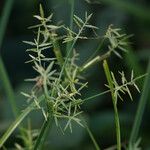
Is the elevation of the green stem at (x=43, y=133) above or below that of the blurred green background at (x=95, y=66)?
above

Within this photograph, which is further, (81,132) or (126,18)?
(126,18)

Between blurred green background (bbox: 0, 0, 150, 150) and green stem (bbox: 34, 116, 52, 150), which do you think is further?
blurred green background (bbox: 0, 0, 150, 150)

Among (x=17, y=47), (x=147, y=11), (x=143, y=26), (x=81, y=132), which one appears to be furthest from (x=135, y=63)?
(x=17, y=47)

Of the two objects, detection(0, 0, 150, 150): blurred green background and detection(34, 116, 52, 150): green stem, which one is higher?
detection(34, 116, 52, 150): green stem

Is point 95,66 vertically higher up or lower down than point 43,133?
lower down

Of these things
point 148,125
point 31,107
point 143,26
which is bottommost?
point 148,125

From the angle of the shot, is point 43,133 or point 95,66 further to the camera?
point 95,66

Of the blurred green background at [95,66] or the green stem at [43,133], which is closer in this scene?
the green stem at [43,133]

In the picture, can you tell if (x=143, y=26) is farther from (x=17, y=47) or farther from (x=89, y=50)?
(x=17, y=47)
